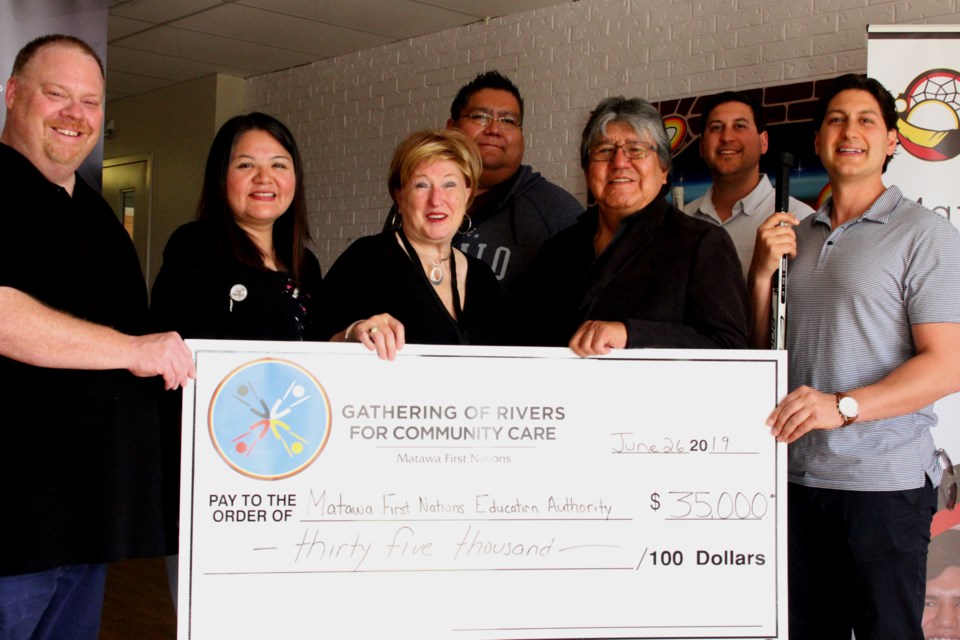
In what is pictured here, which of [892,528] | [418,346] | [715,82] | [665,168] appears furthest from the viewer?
[715,82]

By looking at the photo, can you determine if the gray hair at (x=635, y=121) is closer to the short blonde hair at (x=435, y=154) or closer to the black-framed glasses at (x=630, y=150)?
the black-framed glasses at (x=630, y=150)

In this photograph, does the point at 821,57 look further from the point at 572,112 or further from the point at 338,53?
the point at 338,53

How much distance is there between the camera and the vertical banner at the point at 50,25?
372 centimetres

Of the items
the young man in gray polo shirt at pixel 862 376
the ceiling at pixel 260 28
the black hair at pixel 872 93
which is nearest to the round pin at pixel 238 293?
the young man in gray polo shirt at pixel 862 376

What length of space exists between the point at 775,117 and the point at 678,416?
10.0 feet

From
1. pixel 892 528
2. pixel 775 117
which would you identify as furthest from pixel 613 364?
pixel 775 117

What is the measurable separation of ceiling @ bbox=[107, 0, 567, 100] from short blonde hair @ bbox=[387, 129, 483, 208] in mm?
3587

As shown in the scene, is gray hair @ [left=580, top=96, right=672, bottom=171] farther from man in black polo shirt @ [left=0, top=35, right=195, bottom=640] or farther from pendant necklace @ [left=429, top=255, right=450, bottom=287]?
man in black polo shirt @ [left=0, top=35, right=195, bottom=640]

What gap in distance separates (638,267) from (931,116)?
69.2 inches

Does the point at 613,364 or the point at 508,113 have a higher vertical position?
the point at 508,113

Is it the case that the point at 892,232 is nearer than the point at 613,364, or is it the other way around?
the point at 613,364

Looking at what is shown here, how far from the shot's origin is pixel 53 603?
2115 mm

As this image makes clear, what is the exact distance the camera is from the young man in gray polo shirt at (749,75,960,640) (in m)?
2.24

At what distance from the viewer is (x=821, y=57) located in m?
4.54
